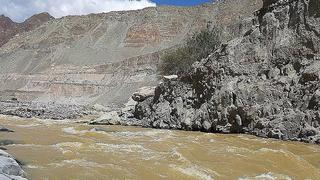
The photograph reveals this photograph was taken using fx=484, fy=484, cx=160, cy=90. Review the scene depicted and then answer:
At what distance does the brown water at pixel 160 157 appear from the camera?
12242mm

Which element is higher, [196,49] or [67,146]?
[196,49]

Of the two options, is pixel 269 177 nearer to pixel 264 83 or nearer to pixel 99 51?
pixel 264 83

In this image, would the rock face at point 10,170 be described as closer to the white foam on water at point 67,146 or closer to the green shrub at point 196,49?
the white foam on water at point 67,146

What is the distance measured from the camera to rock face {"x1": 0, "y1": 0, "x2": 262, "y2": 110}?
87.9 meters

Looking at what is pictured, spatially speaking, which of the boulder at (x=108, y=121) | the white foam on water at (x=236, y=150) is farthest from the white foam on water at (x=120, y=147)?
the boulder at (x=108, y=121)

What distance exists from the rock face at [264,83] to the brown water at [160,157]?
2013 millimetres

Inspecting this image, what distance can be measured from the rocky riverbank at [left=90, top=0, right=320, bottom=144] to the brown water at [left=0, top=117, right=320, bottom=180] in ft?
6.83

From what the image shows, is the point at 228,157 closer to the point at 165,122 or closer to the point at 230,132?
the point at 230,132

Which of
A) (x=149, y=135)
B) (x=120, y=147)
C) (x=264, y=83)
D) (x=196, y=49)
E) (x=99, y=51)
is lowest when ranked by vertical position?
(x=120, y=147)

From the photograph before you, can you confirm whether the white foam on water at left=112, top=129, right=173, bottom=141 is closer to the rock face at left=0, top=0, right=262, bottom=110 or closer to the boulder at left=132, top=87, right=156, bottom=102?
the boulder at left=132, top=87, right=156, bottom=102

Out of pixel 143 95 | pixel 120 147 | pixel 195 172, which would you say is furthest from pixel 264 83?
pixel 143 95

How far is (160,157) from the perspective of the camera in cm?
1484

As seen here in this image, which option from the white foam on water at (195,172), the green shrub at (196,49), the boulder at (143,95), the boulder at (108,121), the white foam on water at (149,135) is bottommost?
the white foam on water at (195,172)

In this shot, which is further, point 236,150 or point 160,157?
point 236,150
